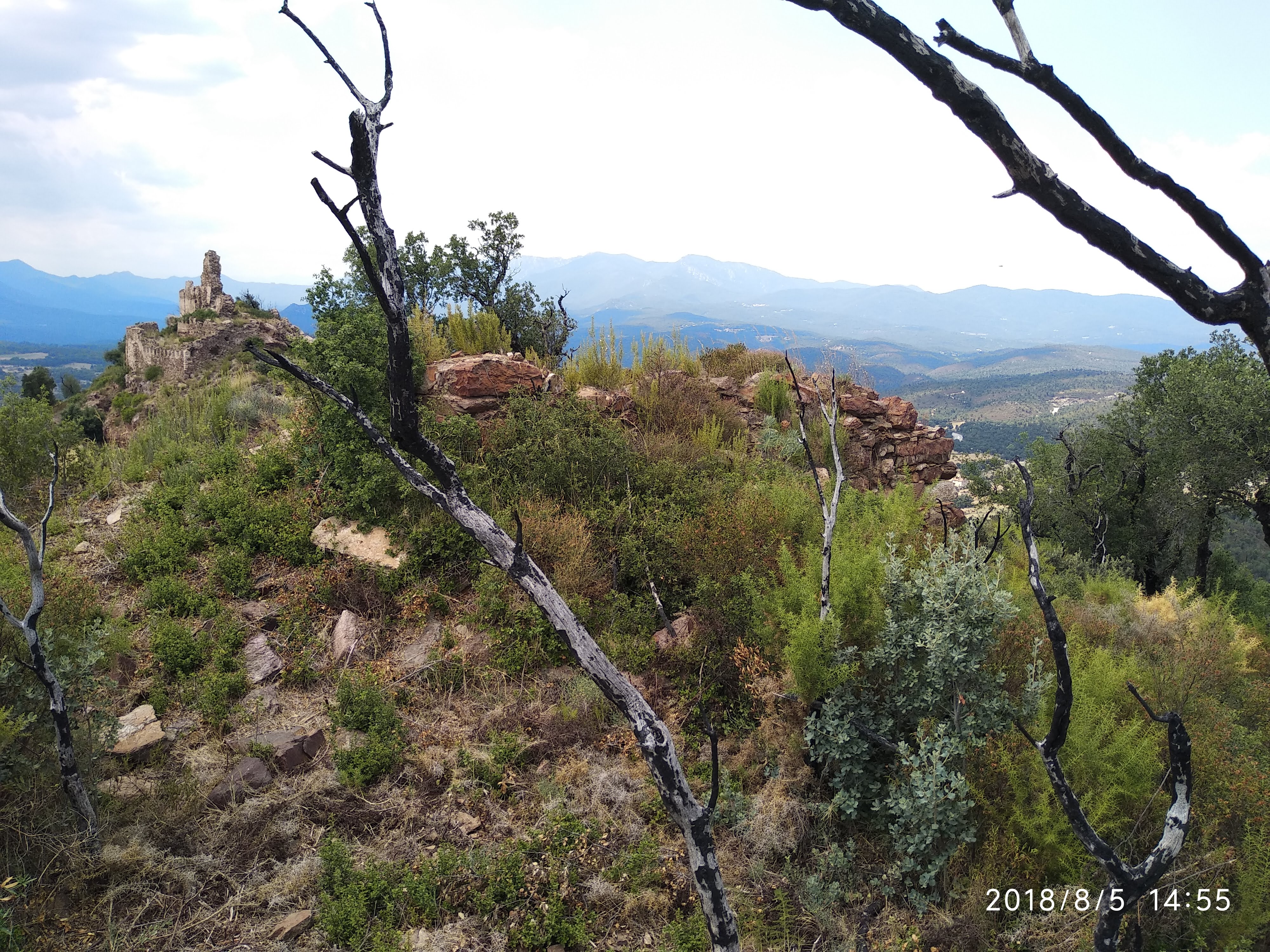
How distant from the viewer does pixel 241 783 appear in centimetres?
452

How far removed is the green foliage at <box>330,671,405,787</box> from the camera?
475 centimetres

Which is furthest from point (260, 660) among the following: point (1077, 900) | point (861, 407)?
point (861, 407)

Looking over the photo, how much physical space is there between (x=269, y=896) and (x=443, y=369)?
6.44 metres

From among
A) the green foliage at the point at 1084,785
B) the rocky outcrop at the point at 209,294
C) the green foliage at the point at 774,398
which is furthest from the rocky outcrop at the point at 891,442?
the rocky outcrop at the point at 209,294

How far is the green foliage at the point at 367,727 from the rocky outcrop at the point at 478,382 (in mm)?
3971

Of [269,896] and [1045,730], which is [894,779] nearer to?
[1045,730]

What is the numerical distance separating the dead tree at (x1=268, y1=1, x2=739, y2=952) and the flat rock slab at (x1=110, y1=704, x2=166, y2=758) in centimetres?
318

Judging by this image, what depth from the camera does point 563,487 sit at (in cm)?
776

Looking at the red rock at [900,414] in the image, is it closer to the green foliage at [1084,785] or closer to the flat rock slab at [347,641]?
the green foliage at [1084,785]

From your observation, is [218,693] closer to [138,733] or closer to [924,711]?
[138,733]

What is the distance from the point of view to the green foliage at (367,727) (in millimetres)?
4750

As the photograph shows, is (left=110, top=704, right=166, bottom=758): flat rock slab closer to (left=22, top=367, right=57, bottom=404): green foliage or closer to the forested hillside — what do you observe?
the forested hillside

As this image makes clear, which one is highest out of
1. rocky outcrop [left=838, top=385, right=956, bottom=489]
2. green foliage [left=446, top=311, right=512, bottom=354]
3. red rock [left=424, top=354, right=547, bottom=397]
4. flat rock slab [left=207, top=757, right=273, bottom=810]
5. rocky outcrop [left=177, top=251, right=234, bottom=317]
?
rocky outcrop [left=177, top=251, right=234, bottom=317]

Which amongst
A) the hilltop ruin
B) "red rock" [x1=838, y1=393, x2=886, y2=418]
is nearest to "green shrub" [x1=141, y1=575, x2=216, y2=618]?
"red rock" [x1=838, y1=393, x2=886, y2=418]
